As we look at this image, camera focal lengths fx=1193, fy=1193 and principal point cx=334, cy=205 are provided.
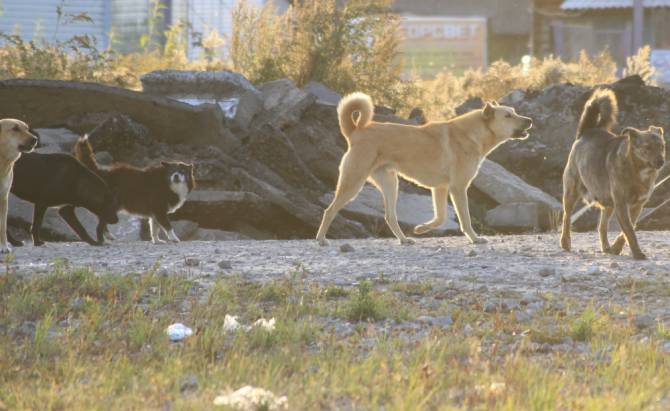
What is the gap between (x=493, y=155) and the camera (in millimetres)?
16672

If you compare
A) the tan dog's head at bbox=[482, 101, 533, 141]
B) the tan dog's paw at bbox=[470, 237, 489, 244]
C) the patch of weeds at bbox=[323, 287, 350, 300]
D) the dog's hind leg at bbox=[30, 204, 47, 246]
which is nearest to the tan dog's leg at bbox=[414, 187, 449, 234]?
the tan dog's paw at bbox=[470, 237, 489, 244]

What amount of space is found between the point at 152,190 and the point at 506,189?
15.9 feet

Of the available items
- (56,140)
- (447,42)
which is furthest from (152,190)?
(447,42)

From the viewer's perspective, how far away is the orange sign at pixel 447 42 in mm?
41625

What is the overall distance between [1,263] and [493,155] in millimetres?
9337

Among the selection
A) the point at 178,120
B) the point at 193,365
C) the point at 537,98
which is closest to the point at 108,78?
the point at 178,120

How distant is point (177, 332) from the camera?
20.4 feet

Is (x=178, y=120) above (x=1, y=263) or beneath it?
above

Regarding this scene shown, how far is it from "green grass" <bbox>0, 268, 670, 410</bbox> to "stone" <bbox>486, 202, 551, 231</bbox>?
6.39m

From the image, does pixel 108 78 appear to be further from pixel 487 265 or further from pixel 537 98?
pixel 487 265

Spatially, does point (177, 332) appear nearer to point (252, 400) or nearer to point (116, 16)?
point (252, 400)

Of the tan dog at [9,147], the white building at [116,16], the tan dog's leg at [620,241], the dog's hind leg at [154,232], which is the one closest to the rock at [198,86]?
the dog's hind leg at [154,232]

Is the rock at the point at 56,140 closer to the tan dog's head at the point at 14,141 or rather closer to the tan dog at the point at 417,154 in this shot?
the tan dog's head at the point at 14,141

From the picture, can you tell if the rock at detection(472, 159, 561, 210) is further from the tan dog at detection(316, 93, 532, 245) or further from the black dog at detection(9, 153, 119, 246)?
the black dog at detection(9, 153, 119, 246)
